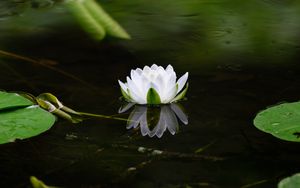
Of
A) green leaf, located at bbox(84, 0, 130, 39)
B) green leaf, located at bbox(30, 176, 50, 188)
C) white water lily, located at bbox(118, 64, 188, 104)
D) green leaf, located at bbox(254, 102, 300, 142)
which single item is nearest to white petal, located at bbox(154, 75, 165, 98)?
white water lily, located at bbox(118, 64, 188, 104)

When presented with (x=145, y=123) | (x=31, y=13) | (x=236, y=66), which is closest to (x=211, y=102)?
(x=145, y=123)

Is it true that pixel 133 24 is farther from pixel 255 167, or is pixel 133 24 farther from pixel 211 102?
pixel 255 167

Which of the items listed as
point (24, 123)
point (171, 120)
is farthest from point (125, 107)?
point (24, 123)

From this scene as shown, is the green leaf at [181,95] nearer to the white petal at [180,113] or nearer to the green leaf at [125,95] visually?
the white petal at [180,113]

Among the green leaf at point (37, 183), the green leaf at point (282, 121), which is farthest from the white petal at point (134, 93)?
the green leaf at point (37, 183)

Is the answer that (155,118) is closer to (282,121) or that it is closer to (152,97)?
(152,97)
